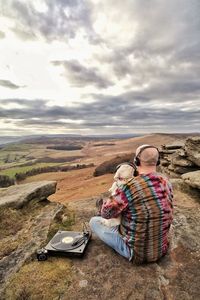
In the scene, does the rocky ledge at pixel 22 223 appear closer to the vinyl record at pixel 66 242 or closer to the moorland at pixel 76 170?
the vinyl record at pixel 66 242

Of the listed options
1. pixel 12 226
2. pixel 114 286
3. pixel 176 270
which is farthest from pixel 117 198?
pixel 12 226

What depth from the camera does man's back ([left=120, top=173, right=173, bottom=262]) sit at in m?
4.30

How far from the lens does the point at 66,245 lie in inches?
201

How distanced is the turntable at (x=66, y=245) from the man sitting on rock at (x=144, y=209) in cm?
108

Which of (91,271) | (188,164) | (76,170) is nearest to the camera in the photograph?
(91,271)

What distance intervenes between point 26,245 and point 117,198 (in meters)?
2.76

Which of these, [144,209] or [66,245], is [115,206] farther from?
[66,245]

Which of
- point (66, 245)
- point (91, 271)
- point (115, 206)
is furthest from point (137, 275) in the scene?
point (66, 245)

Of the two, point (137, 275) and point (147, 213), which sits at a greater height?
point (147, 213)

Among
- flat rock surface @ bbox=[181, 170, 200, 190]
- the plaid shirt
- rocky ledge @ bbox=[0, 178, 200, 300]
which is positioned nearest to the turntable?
rocky ledge @ bbox=[0, 178, 200, 300]

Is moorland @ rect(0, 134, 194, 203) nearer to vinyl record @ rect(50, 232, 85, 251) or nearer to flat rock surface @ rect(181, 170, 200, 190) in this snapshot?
flat rock surface @ rect(181, 170, 200, 190)

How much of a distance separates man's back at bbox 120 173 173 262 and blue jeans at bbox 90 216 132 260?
0.22 metres

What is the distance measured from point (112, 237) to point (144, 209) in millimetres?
1277

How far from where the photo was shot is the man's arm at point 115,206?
4430 millimetres
